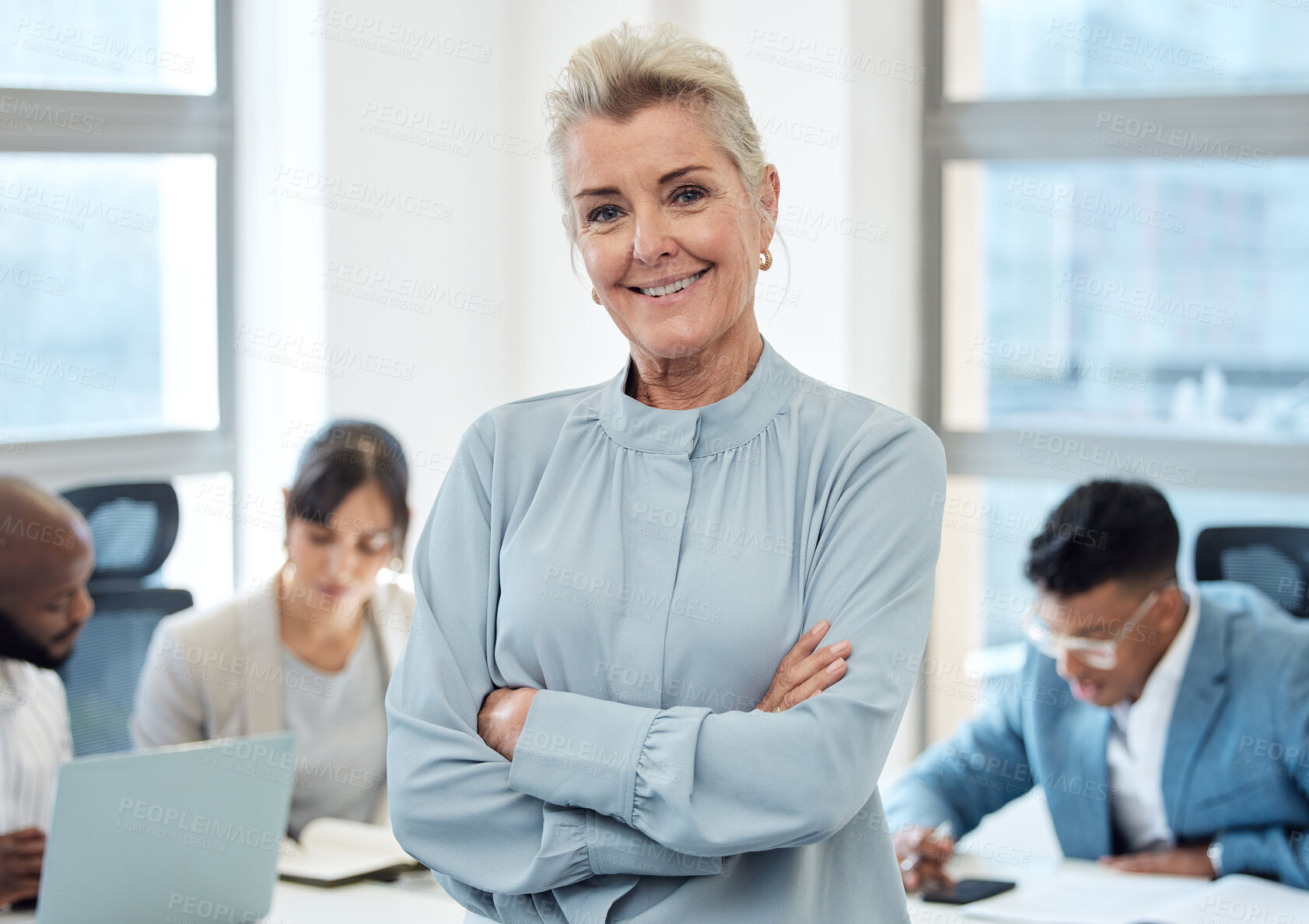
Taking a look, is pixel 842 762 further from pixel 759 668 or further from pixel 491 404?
pixel 491 404

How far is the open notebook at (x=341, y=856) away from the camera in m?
2.36

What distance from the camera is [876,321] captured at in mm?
3455

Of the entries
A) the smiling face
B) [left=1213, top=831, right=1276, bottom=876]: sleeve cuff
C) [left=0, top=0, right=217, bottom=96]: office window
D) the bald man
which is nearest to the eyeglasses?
[left=1213, top=831, right=1276, bottom=876]: sleeve cuff

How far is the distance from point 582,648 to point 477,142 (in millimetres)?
2907

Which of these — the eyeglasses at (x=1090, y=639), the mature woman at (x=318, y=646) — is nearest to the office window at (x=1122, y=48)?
the eyeglasses at (x=1090, y=639)

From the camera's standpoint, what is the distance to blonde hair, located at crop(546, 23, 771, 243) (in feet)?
4.09

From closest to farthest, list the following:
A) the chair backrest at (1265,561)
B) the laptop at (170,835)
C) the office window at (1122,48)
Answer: the laptop at (170,835) → the chair backrest at (1265,561) → the office window at (1122,48)

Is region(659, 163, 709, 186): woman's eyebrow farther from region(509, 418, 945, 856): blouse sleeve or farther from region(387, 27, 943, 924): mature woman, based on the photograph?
region(509, 418, 945, 856): blouse sleeve

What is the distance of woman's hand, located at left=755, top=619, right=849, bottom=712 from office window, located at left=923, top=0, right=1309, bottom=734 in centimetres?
237

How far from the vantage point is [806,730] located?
3.78 ft

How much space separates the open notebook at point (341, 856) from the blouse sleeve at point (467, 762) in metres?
1.09

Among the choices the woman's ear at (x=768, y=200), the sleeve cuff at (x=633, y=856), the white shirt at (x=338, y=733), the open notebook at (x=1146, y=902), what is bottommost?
the open notebook at (x=1146, y=902)

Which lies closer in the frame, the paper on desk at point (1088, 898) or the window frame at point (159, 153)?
Result: the paper on desk at point (1088, 898)

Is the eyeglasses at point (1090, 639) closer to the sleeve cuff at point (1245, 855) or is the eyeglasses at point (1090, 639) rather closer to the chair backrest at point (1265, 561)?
the chair backrest at point (1265, 561)
